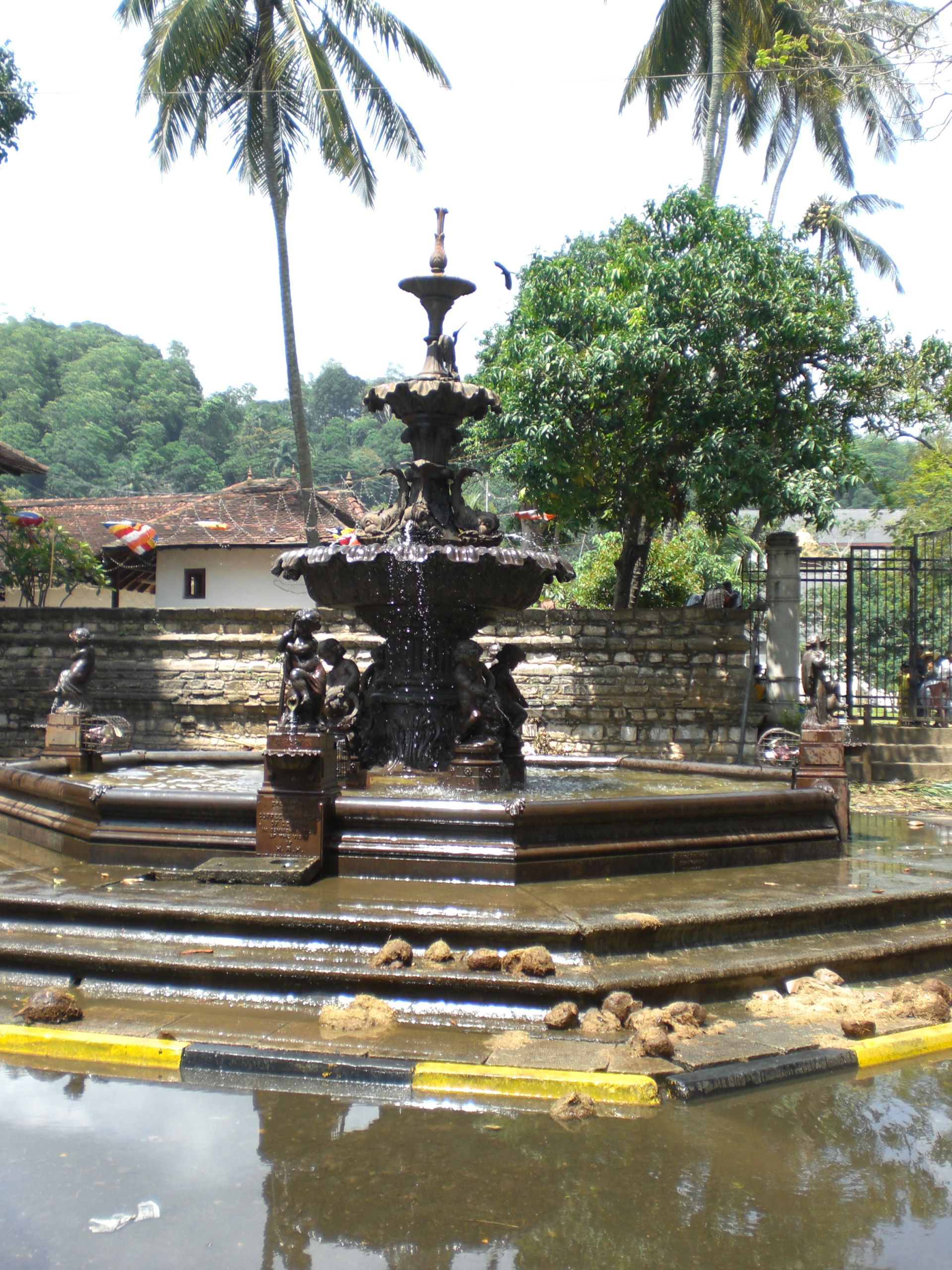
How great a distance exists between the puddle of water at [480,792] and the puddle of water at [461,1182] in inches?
105

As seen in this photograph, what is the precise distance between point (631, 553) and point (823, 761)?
956 centimetres

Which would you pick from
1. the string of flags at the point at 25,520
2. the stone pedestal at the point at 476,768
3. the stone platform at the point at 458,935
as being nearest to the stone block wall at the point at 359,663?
the string of flags at the point at 25,520

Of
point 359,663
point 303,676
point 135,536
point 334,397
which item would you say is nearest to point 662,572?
point 359,663

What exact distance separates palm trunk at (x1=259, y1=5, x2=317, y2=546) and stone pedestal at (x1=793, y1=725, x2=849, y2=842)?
1236cm

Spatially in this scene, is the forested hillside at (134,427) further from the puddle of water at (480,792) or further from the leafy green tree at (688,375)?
the puddle of water at (480,792)

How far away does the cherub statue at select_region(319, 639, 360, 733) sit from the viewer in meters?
8.06

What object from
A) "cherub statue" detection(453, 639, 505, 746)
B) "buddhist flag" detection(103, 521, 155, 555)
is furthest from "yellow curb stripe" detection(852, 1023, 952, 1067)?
"buddhist flag" detection(103, 521, 155, 555)

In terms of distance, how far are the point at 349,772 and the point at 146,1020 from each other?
10.2 ft

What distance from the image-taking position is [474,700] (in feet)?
24.3

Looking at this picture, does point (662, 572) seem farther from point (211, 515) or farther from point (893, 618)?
point (211, 515)

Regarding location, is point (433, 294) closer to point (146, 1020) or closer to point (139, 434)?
point (146, 1020)

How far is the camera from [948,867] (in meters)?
6.93

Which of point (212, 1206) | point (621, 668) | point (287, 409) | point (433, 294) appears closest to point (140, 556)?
point (621, 668)

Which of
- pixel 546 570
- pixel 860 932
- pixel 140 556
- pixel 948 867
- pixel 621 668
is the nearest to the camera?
pixel 860 932
